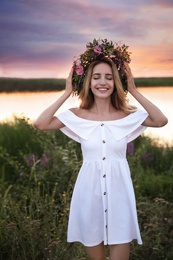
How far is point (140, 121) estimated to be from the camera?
12.5 ft

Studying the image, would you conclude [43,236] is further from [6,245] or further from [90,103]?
[90,103]

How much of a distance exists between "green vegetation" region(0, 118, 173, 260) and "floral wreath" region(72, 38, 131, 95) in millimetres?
1328

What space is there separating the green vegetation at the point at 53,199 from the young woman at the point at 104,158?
619mm

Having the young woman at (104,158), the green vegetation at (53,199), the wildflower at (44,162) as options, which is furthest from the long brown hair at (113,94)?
the wildflower at (44,162)

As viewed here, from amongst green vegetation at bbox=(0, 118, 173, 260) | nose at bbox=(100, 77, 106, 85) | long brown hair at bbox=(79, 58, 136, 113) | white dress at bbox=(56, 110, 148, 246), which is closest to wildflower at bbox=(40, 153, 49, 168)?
green vegetation at bbox=(0, 118, 173, 260)

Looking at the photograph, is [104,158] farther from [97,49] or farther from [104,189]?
[97,49]

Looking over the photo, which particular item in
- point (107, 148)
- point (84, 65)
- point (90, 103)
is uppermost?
point (84, 65)

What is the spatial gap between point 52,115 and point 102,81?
1.40 ft

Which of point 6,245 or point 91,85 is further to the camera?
point 6,245

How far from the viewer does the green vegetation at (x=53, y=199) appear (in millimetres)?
4676

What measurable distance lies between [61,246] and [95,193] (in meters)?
1.14

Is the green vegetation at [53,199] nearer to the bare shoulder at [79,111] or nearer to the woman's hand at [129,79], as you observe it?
the bare shoulder at [79,111]

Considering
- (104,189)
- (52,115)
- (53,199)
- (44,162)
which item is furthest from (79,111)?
(44,162)

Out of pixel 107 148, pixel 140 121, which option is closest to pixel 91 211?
pixel 107 148
